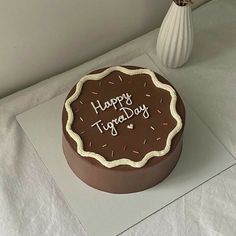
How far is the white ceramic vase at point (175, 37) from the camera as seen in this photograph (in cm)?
Answer: 92

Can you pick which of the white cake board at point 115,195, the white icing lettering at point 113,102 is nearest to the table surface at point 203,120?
the white cake board at point 115,195

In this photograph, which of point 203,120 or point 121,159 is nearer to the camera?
point 121,159

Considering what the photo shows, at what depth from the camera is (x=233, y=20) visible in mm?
1076

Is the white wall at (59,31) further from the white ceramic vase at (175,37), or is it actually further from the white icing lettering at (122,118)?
the white icing lettering at (122,118)

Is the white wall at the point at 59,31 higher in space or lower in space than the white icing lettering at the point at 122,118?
higher

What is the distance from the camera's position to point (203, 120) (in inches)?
37.3

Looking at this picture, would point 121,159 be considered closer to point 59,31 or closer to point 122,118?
point 122,118

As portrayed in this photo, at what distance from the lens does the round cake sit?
0.83 meters

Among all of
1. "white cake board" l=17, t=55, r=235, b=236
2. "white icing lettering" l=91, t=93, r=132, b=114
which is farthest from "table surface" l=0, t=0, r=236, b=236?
"white icing lettering" l=91, t=93, r=132, b=114

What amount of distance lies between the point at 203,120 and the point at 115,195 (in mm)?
212

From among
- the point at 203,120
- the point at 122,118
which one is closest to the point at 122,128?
the point at 122,118

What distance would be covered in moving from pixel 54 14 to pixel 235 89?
1.16 ft

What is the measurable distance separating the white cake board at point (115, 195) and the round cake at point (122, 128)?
0.05ft

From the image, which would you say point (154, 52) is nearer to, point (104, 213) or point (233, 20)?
point (233, 20)
